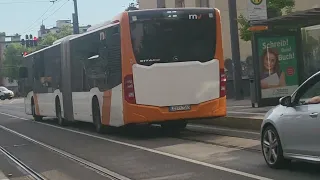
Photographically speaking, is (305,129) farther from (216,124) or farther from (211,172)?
(216,124)

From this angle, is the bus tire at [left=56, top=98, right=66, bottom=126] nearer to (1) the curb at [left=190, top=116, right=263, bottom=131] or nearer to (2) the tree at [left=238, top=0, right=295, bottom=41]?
(1) the curb at [left=190, top=116, right=263, bottom=131]

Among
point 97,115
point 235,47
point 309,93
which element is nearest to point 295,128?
point 309,93

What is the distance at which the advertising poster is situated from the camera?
1770 cm

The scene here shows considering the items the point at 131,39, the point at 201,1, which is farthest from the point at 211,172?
the point at 201,1

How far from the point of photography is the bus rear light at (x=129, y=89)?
14734 mm

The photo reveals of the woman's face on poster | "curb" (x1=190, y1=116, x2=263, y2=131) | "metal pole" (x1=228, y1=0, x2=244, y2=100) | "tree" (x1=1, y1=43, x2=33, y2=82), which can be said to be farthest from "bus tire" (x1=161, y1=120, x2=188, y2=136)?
"tree" (x1=1, y1=43, x2=33, y2=82)

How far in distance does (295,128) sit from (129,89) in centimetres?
667

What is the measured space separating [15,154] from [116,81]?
10.4ft

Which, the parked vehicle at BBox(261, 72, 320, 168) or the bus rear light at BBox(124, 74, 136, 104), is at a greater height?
the bus rear light at BBox(124, 74, 136, 104)

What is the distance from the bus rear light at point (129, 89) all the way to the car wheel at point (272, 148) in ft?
18.2

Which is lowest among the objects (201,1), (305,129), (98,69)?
(305,129)

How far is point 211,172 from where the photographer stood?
951 centimetres

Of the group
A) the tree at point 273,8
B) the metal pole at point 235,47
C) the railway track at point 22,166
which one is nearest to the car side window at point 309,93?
the railway track at point 22,166

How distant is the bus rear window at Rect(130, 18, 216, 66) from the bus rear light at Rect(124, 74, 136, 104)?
0.51m
